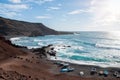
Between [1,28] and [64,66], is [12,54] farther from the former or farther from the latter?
[1,28]

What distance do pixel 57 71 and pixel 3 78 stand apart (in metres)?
21.6

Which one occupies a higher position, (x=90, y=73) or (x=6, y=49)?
(x=6, y=49)

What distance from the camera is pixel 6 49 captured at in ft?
193

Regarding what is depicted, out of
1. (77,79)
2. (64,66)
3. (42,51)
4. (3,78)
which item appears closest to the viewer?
(3,78)

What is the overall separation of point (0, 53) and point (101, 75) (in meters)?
27.4

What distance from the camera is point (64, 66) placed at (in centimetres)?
5366

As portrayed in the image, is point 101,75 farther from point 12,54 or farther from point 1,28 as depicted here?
point 1,28

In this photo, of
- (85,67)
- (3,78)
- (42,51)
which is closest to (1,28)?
(42,51)

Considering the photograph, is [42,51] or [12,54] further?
[42,51]

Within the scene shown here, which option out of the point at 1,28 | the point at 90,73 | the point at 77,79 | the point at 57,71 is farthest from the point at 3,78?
the point at 1,28

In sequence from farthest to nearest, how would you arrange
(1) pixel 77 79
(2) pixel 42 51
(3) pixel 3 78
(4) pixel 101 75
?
1. (2) pixel 42 51
2. (4) pixel 101 75
3. (1) pixel 77 79
4. (3) pixel 3 78

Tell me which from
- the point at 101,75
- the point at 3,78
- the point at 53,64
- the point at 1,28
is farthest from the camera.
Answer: the point at 1,28

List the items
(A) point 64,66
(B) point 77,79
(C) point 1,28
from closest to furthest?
(B) point 77,79, (A) point 64,66, (C) point 1,28

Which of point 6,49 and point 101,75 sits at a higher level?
point 6,49
